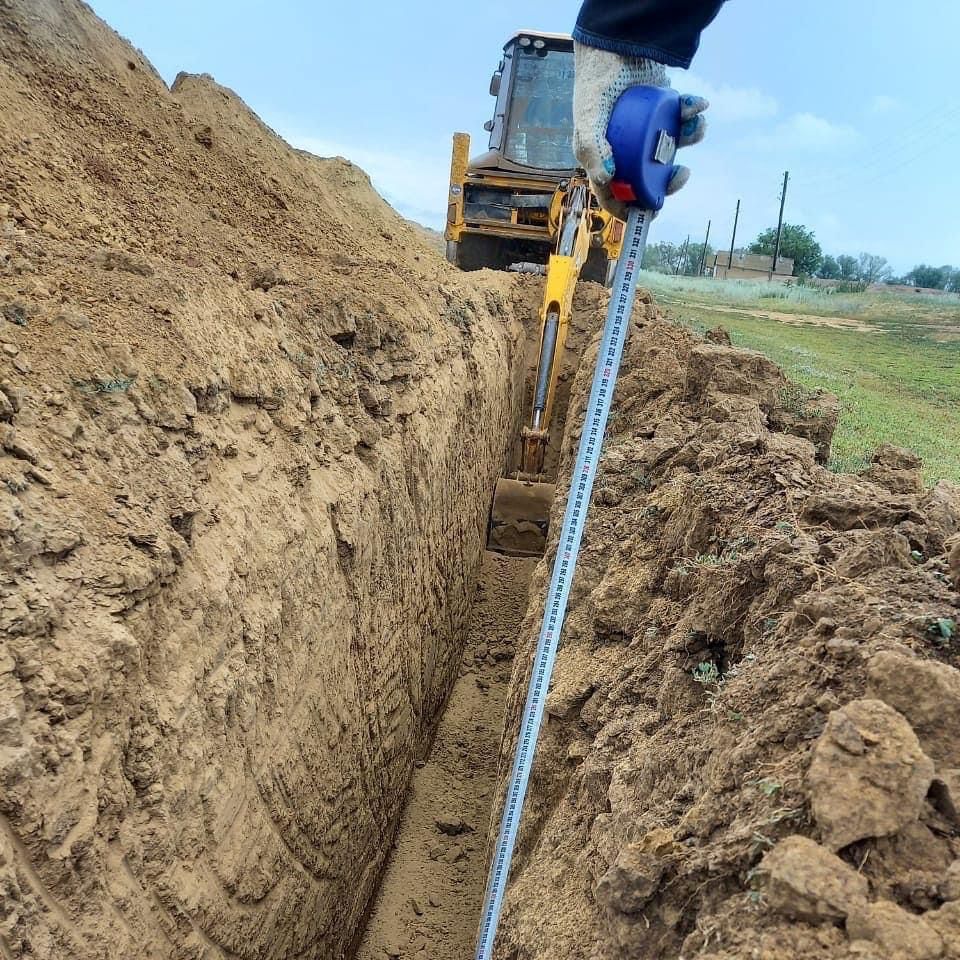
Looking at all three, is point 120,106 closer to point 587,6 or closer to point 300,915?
point 587,6

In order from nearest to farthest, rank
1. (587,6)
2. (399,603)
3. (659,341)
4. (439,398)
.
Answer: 1. (587,6)
2. (399,603)
3. (439,398)
4. (659,341)

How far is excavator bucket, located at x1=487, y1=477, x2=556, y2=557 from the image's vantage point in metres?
7.43

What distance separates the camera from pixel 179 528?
293 centimetres

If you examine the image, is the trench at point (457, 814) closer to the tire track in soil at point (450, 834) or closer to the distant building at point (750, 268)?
the tire track in soil at point (450, 834)

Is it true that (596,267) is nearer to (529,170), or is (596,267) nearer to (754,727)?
(529,170)

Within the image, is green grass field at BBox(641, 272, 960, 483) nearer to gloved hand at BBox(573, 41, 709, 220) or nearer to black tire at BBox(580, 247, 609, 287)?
black tire at BBox(580, 247, 609, 287)

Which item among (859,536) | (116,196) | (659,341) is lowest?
(859,536)

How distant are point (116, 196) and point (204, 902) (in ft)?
13.1

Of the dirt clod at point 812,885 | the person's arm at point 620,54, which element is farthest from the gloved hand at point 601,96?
the dirt clod at point 812,885

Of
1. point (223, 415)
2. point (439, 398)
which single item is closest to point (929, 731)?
point (223, 415)

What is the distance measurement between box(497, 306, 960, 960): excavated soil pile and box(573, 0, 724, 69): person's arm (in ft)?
5.32

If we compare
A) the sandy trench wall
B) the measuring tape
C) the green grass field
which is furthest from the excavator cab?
the measuring tape

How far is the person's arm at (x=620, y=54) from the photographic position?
7.77ft

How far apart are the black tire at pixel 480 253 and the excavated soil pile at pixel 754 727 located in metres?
8.32
